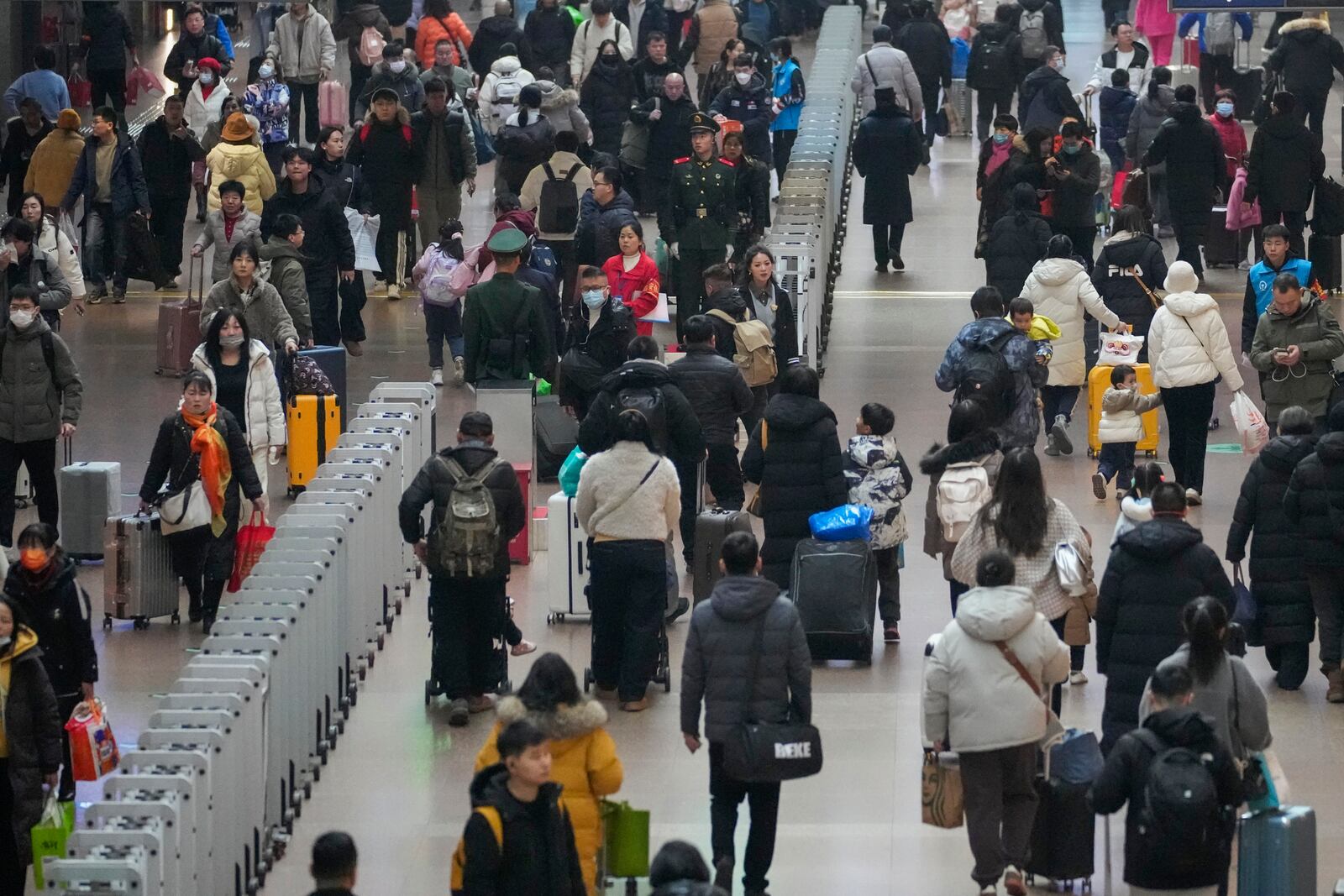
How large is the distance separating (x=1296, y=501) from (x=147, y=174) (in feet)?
40.3

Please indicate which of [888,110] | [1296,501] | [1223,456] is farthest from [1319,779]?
[888,110]

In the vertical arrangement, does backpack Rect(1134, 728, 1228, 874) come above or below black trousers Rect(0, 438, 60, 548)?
above

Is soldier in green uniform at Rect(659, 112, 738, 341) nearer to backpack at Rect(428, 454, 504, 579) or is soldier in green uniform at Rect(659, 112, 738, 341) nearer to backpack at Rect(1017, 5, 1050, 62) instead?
backpack at Rect(428, 454, 504, 579)

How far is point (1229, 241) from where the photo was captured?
2214 cm

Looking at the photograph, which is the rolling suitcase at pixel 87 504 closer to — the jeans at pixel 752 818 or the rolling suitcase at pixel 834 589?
the rolling suitcase at pixel 834 589

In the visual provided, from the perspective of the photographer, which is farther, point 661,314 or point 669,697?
point 661,314

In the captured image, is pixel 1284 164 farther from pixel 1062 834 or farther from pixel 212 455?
pixel 1062 834

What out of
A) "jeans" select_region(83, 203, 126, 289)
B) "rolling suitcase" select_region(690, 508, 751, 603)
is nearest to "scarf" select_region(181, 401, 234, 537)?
"rolling suitcase" select_region(690, 508, 751, 603)

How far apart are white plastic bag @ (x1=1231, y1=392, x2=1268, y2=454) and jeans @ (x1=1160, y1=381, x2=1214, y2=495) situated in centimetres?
17

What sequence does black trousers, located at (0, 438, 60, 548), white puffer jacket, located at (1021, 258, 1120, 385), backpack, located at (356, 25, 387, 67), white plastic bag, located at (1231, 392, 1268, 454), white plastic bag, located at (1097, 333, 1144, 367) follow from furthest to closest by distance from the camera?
1. backpack, located at (356, 25, 387, 67)
2. white puffer jacket, located at (1021, 258, 1120, 385)
3. white plastic bag, located at (1097, 333, 1144, 367)
4. white plastic bag, located at (1231, 392, 1268, 454)
5. black trousers, located at (0, 438, 60, 548)

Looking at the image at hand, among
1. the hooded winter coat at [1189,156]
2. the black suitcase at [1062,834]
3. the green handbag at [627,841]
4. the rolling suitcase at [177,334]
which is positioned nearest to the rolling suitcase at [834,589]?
the black suitcase at [1062,834]

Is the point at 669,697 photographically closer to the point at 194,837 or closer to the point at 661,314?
the point at 194,837

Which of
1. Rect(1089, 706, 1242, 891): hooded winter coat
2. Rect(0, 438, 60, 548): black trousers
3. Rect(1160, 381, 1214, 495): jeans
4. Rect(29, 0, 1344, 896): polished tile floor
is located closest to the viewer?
Rect(1089, 706, 1242, 891): hooded winter coat

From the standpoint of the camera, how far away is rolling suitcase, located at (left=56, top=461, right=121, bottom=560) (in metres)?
14.6
